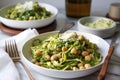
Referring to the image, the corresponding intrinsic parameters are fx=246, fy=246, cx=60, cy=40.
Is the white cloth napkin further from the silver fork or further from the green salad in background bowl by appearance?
the green salad in background bowl

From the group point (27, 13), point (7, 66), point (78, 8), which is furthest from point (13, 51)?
point (78, 8)

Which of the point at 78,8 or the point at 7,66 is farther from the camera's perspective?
the point at 78,8

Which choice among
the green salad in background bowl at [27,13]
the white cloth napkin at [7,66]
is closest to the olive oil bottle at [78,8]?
the green salad in background bowl at [27,13]

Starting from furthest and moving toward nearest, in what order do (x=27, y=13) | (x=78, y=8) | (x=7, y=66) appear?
(x=78, y=8) → (x=27, y=13) → (x=7, y=66)

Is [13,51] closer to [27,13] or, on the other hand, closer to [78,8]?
[27,13]

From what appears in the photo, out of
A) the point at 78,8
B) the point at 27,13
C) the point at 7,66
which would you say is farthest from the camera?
the point at 78,8

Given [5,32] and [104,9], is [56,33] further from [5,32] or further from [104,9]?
[104,9]

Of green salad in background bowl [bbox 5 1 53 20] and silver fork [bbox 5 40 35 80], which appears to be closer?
silver fork [bbox 5 40 35 80]

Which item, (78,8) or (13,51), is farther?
(78,8)

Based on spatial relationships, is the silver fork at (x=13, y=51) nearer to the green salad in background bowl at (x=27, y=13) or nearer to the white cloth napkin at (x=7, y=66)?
the white cloth napkin at (x=7, y=66)

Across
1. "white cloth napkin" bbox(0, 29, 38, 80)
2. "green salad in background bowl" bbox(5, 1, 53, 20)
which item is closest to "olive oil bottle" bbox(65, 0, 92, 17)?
"green salad in background bowl" bbox(5, 1, 53, 20)
